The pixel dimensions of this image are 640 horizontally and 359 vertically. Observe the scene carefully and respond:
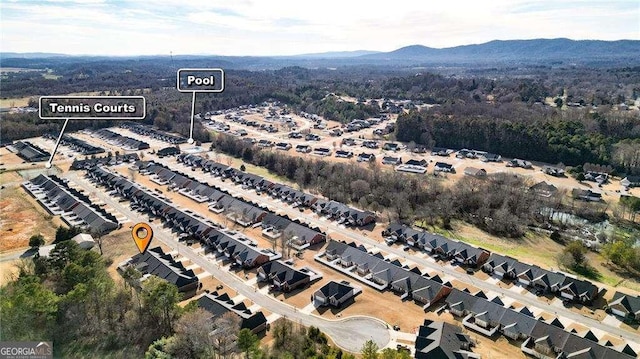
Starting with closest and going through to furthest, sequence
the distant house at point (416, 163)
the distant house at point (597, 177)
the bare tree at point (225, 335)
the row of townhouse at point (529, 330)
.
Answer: the bare tree at point (225, 335), the row of townhouse at point (529, 330), the distant house at point (597, 177), the distant house at point (416, 163)

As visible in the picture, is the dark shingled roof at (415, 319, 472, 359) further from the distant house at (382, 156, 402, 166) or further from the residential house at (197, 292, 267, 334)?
the distant house at (382, 156, 402, 166)

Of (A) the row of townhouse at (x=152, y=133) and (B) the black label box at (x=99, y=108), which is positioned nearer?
(B) the black label box at (x=99, y=108)

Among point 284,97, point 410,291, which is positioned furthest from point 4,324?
point 284,97

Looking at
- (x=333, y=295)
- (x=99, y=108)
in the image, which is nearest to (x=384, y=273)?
(x=333, y=295)

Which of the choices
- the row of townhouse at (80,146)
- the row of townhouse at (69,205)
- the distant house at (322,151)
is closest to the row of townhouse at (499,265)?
the row of townhouse at (69,205)

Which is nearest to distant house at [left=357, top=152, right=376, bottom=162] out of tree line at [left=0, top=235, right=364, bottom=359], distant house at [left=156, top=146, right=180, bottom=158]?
distant house at [left=156, top=146, right=180, bottom=158]

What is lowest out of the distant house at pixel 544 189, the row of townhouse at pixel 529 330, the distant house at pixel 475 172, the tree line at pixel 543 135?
the row of townhouse at pixel 529 330

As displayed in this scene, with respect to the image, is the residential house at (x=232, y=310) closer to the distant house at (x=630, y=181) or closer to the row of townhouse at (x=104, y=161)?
the row of townhouse at (x=104, y=161)

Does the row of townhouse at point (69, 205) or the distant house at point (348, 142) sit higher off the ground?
the distant house at point (348, 142)
